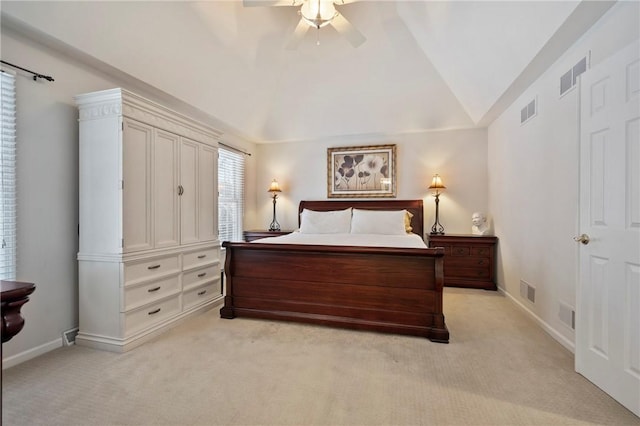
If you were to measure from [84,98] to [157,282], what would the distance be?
1676 mm

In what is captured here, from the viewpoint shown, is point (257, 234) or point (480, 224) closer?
point (480, 224)

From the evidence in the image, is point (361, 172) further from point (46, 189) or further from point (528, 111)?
point (46, 189)

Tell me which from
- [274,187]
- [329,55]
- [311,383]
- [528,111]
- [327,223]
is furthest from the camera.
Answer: [274,187]

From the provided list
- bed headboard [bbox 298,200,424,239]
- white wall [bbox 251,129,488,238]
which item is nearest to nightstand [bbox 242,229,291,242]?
white wall [bbox 251,129,488,238]

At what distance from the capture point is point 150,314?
277 cm

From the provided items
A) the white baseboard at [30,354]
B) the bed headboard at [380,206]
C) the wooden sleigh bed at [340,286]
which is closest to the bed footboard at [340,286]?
the wooden sleigh bed at [340,286]

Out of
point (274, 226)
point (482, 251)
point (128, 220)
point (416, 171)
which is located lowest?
point (482, 251)

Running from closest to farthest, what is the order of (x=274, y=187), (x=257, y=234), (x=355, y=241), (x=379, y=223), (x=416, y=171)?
(x=355, y=241)
(x=379, y=223)
(x=416, y=171)
(x=257, y=234)
(x=274, y=187)

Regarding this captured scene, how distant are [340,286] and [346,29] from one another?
2385mm

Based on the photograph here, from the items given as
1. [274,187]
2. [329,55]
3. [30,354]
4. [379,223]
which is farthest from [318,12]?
[30,354]

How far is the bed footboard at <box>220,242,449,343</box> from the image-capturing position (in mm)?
2762

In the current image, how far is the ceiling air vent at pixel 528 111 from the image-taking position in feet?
10.5

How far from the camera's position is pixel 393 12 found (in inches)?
138

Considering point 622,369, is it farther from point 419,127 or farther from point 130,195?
point 419,127
